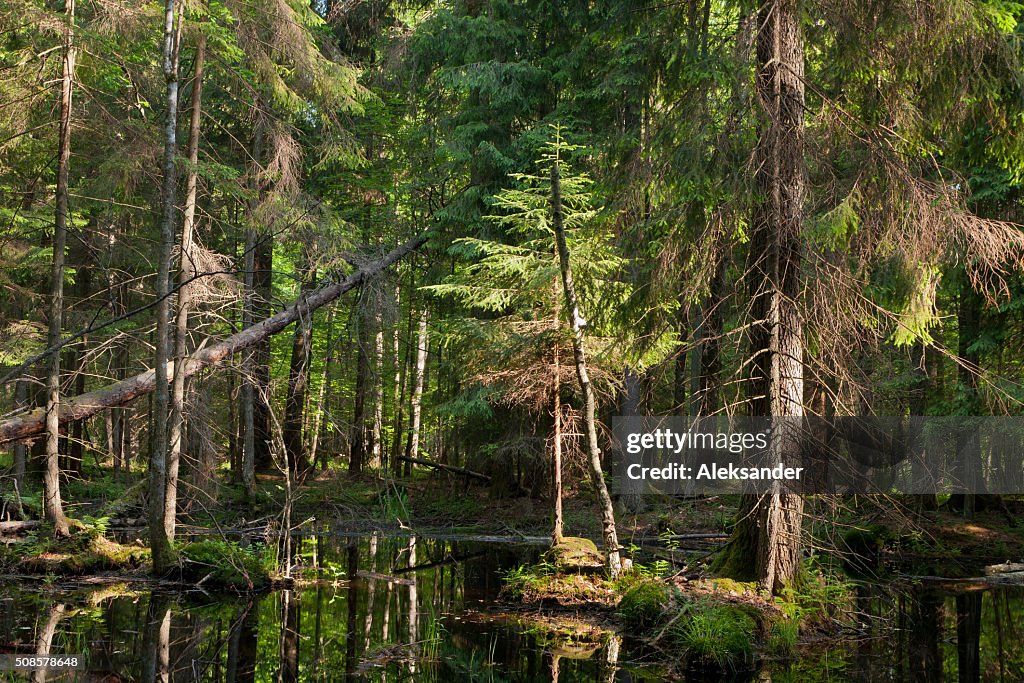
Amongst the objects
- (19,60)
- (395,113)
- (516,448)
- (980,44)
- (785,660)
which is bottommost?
(785,660)

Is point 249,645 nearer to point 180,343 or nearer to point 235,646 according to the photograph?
point 235,646

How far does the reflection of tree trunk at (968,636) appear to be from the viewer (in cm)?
756

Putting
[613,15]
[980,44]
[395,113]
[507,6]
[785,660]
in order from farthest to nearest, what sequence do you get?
[395,113] → [507,6] → [613,15] → [980,44] → [785,660]

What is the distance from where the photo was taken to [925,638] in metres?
8.88

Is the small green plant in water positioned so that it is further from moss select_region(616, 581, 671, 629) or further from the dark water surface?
moss select_region(616, 581, 671, 629)

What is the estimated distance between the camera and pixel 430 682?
688cm

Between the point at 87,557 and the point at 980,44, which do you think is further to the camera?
the point at 87,557

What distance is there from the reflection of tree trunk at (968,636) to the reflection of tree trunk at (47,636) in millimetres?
7384

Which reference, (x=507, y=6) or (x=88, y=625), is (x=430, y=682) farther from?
(x=507, y=6)

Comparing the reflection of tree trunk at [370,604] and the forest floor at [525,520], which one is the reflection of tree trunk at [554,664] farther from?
the forest floor at [525,520]

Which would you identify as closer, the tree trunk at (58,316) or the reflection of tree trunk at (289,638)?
the reflection of tree trunk at (289,638)

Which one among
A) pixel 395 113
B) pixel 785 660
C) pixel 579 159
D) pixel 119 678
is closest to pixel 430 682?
pixel 119 678

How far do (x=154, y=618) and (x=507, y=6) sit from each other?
44.9 ft

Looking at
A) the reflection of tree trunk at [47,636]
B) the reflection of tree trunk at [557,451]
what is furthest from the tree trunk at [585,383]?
the reflection of tree trunk at [47,636]
